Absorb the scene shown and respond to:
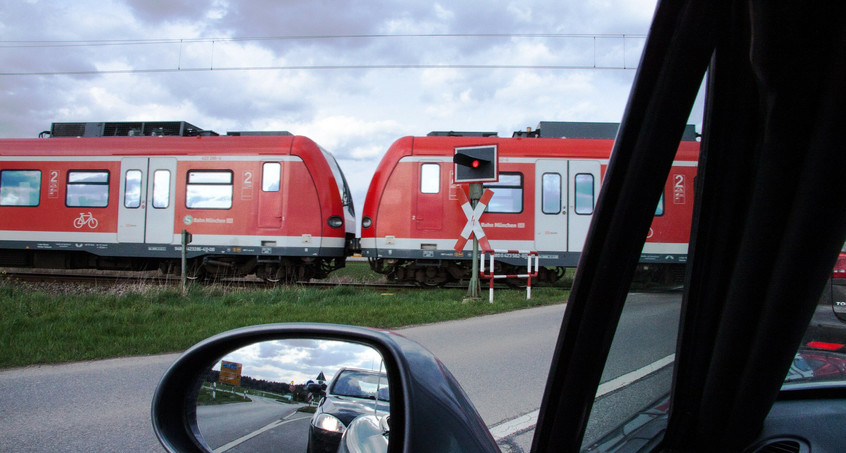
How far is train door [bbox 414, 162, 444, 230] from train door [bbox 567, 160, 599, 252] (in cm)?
Answer: 293

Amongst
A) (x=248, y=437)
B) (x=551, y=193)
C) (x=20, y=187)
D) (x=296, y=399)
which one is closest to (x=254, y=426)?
(x=248, y=437)

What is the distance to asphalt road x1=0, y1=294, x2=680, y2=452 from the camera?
1236 millimetres

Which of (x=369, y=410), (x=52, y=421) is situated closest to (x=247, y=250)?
(x=52, y=421)

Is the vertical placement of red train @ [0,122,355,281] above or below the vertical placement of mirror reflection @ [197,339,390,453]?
above

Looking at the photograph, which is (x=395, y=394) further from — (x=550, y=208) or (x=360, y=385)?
(x=550, y=208)

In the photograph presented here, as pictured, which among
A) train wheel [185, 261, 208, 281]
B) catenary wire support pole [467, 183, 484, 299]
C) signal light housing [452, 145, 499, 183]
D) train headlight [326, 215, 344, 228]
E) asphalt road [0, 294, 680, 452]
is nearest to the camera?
asphalt road [0, 294, 680, 452]

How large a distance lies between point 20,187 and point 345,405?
1449 centimetres

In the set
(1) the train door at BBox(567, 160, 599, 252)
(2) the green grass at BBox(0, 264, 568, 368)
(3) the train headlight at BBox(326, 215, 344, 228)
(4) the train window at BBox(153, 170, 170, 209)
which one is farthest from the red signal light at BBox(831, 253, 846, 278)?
(4) the train window at BBox(153, 170, 170, 209)

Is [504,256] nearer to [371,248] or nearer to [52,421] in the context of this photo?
[371,248]

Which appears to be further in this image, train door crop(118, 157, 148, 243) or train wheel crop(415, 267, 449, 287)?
train wheel crop(415, 267, 449, 287)

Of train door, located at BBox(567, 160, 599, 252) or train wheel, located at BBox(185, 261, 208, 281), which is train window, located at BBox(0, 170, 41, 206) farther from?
train door, located at BBox(567, 160, 599, 252)

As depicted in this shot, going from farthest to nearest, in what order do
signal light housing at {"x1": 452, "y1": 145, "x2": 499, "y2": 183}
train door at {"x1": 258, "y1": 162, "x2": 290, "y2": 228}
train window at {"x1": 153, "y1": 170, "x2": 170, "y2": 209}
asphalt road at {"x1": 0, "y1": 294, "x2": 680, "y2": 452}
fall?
train window at {"x1": 153, "y1": 170, "x2": 170, "y2": 209} → train door at {"x1": 258, "y1": 162, "x2": 290, "y2": 228} → signal light housing at {"x1": 452, "y1": 145, "x2": 499, "y2": 183} → asphalt road at {"x1": 0, "y1": 294, "x2": 680, "y2": 452}

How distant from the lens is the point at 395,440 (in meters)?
0.95

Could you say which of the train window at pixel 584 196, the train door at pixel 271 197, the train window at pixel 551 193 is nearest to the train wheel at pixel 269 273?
the train door at pixel 271 197
